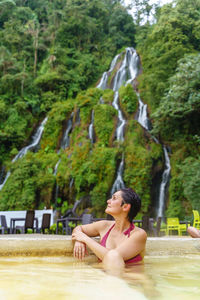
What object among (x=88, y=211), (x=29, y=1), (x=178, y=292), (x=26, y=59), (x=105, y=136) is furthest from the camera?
(x=29, y=1)

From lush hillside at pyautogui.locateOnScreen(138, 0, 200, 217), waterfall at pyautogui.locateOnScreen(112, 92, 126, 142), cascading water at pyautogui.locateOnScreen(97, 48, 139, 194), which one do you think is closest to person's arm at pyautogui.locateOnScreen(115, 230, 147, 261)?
lush hillside at pyautogui.locateOnScreen(138, 0, 200, 217)

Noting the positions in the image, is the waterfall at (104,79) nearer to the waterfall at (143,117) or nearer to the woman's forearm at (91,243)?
the waterfall at (143,117)

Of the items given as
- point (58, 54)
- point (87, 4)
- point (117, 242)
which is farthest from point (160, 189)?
point (87, 4)

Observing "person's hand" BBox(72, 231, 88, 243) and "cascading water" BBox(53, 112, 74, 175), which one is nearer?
"person's hand" BBox(72, 231, 88, 243)

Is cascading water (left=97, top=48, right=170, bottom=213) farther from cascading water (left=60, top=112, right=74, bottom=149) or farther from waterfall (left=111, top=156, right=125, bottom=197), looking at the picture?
A: cascading water (left=60, top=112, right=74, bottom=149)

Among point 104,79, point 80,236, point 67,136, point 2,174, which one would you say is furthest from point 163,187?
point 80,236

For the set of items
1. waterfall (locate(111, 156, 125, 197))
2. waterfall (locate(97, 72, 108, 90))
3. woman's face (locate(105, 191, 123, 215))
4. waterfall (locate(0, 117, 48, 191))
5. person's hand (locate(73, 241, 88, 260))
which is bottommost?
person's hand (locate(73, 241, 88, 260))

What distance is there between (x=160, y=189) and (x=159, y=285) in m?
14.0

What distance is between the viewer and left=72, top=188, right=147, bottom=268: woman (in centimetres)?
249

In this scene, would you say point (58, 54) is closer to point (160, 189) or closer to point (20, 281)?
point (160, 189)

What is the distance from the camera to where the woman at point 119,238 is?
2.49 meters

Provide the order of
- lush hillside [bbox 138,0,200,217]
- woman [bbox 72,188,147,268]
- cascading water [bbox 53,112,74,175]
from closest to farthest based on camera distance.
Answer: woman [bbox 72,188,147,268]
lush hillside [bbox 138,0,200,217]
cascading water [bbox 53,112,74,175]

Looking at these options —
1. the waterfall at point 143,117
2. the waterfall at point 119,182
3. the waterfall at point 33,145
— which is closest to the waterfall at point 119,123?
the waterfall at point 143,117

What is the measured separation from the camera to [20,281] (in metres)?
2.00
